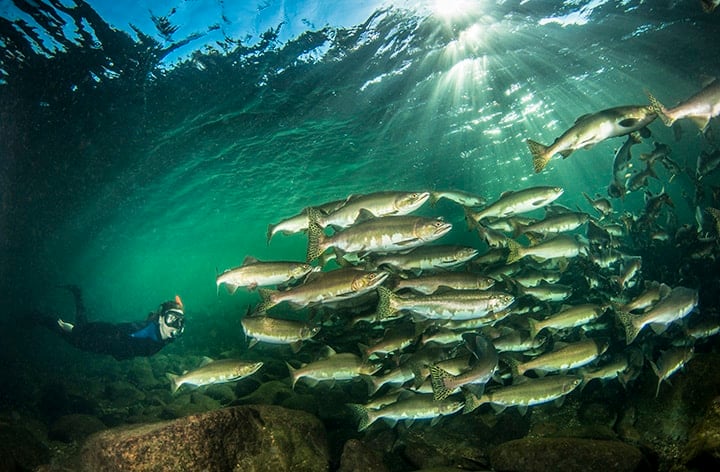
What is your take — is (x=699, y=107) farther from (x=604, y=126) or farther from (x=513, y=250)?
(x=513, y=250)

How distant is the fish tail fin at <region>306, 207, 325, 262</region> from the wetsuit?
37.5 feet

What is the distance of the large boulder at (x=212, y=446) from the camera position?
4.74 m

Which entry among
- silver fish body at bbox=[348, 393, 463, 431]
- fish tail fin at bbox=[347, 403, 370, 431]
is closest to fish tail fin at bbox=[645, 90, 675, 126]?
silver fish body at bbox=[348, 393, 463, 431]

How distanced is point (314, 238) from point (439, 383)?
2926mm

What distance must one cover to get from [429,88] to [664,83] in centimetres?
1389

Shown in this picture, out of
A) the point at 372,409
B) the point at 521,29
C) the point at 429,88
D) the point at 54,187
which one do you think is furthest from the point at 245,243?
the point at 372,409

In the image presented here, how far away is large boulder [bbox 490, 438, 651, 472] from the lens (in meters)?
5.27

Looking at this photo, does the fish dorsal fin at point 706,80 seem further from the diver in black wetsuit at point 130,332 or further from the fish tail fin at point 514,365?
the diver in black wetsuit at point 130,332

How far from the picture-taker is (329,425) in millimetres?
7555

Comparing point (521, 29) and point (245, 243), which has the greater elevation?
point (521, 29)

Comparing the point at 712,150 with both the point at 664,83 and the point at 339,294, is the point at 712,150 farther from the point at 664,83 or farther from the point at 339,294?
the point at 664,83

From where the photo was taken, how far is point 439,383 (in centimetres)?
570

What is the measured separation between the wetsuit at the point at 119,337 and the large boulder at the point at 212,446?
9.98 metres

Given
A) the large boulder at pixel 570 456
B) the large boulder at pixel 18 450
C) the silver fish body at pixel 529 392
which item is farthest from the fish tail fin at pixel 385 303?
the large boulder at pixel 18 450
